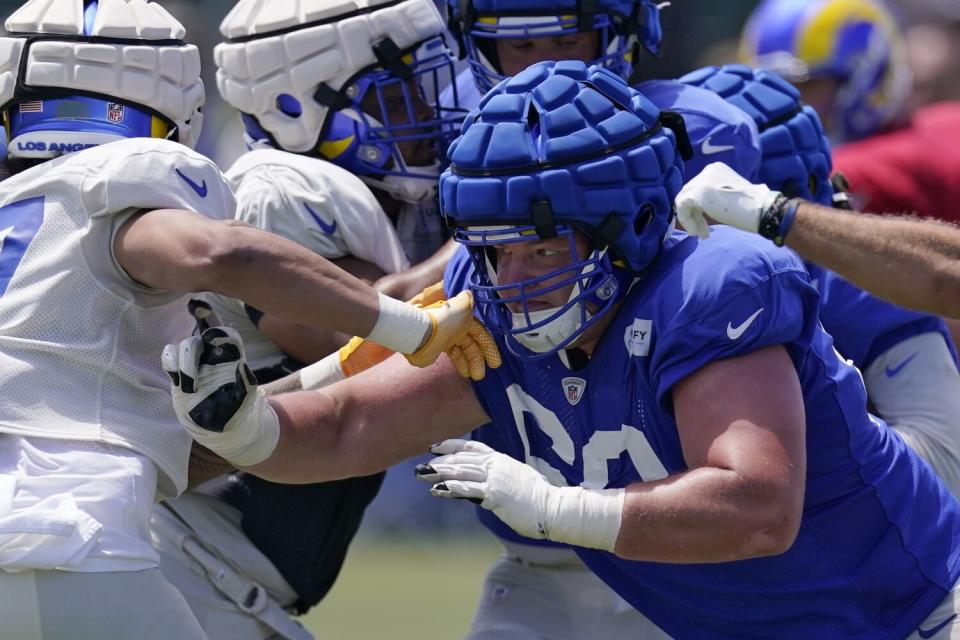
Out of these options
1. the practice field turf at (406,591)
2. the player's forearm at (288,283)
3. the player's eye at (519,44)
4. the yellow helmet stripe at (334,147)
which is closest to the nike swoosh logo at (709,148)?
the player's eye at (519,44)

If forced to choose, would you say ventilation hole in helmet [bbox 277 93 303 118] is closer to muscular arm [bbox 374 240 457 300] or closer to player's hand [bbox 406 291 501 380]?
muscular arm [bbox 374 240 457 300]

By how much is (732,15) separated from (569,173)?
6.05 metres

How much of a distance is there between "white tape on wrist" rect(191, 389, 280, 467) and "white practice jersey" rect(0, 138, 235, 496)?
142mm

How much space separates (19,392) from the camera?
3.04 m

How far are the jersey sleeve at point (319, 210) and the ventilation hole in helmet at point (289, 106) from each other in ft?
1.11

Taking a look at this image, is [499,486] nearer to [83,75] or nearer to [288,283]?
[288,283]

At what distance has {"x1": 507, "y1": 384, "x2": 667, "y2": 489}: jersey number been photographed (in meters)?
3.12

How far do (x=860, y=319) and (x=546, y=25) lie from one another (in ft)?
3.70

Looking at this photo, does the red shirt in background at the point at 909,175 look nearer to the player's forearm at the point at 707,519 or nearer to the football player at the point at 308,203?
the football player at the point at 308,203

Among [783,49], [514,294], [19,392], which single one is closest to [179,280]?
[19,392]

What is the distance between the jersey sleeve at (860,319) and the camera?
4086 mm

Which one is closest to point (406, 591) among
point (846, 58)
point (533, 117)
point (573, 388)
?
point (846, 58)

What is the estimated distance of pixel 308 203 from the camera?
3951mm

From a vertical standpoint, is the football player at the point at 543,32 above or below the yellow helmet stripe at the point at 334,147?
above
